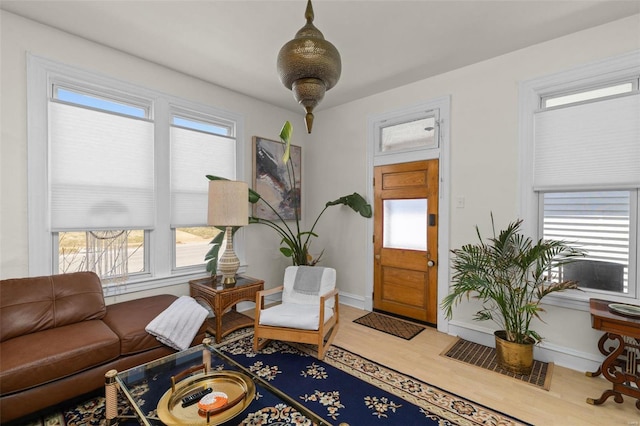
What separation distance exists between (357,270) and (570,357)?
2423 mm

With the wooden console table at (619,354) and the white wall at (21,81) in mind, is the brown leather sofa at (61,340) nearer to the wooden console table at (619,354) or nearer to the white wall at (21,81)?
the white wall at (21,81)

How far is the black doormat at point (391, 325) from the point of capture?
3350 mm

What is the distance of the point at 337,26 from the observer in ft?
8.32

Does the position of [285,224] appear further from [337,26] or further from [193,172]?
[337,26]

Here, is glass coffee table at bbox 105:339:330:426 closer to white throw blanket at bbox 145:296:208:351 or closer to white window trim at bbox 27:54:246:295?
white throw blanket at bbox 145:296:208:351

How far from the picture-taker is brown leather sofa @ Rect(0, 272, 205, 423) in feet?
5.89

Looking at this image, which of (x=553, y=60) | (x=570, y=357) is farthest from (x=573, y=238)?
(x=553, y=60)

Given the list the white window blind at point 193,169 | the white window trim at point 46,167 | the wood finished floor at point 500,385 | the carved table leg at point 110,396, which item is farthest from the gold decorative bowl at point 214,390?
the white window blind at point 193,169

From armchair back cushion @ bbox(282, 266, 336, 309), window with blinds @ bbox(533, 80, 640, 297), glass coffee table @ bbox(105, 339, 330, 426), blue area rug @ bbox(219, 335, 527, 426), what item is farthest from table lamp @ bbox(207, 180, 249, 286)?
window with blinds @ bbox(533, 80, 640, 297)

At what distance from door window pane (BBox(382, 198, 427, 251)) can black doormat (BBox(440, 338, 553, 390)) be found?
3.71 feet

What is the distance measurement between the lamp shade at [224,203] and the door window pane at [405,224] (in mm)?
1971

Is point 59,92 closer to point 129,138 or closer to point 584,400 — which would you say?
point 129,138

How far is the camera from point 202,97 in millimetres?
3656

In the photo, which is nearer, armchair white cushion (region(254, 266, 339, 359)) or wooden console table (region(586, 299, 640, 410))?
wooden console table (region(586, 299, 640, 410))
